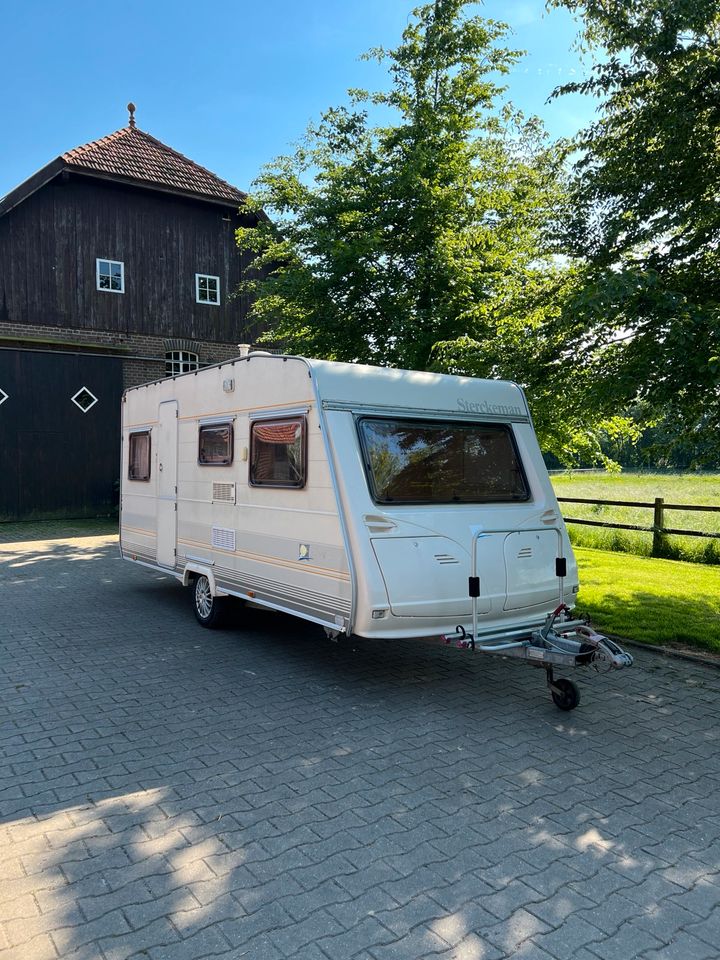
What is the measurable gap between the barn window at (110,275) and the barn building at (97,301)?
3cm

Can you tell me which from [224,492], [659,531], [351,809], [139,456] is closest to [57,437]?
[139,456]

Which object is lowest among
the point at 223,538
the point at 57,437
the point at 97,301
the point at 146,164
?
the point at 223,538

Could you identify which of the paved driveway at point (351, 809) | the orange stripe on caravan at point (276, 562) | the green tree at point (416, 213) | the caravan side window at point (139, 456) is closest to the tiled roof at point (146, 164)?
the green tree at point (416, 213)

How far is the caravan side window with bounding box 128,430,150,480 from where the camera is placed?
31.2 feet

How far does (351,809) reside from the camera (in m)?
3.96

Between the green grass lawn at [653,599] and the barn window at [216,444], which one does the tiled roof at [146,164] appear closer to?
the barn window at [216,444]

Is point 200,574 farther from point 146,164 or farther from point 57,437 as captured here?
point 146,164

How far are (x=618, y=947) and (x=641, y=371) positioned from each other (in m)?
5.05

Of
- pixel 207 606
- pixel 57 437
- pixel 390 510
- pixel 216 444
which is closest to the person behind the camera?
pixel 390 510

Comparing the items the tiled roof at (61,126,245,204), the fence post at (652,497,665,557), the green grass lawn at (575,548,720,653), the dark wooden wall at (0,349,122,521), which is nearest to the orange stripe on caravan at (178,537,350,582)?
the green grass lawn at (575,548,720,653)

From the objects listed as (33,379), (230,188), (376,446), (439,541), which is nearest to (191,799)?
(439,541)

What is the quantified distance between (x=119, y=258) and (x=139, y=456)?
11.7 metres

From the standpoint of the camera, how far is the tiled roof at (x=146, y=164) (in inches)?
752

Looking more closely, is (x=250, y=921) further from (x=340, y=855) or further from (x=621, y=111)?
(x=621, y=111)
